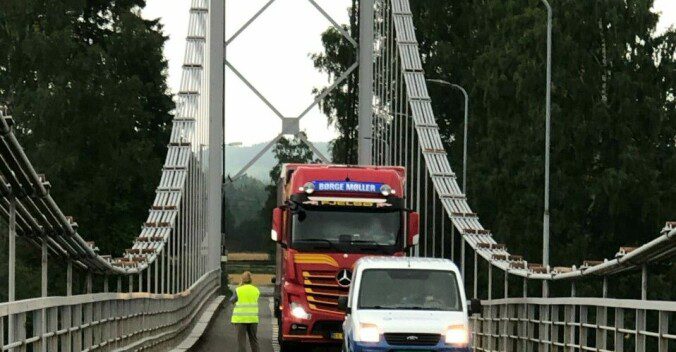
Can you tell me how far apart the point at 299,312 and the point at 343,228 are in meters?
1.43

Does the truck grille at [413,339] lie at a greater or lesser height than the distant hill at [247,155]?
lesser

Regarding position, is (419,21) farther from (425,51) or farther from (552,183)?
(552,183)

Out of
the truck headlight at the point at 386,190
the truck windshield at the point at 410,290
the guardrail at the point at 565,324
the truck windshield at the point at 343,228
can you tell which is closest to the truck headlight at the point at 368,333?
the truck windshield at the point at 410,290

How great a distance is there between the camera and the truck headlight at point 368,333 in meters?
21.5

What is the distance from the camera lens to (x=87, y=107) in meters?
69.1

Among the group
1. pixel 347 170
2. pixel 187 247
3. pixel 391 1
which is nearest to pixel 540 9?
pixel 391 1

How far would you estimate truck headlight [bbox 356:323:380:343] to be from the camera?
2153cm

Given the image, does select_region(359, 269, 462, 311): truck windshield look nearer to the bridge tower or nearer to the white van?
the white van

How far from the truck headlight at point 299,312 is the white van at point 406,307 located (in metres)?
5.74

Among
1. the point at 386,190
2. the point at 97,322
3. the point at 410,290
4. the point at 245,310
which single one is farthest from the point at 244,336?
the point at 410,290

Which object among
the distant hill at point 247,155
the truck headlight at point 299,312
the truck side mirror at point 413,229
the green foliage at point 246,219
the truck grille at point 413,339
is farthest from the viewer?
the green foliage at point 246,219

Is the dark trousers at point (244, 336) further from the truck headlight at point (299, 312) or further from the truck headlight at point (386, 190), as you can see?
the truck headlight at point (386, 190)

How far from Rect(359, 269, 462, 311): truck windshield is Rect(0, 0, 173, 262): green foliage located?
44.6m

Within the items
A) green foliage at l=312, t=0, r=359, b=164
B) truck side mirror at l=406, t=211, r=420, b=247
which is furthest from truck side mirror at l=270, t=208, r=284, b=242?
green foliage at l=312, t=0, r=359, b=164
